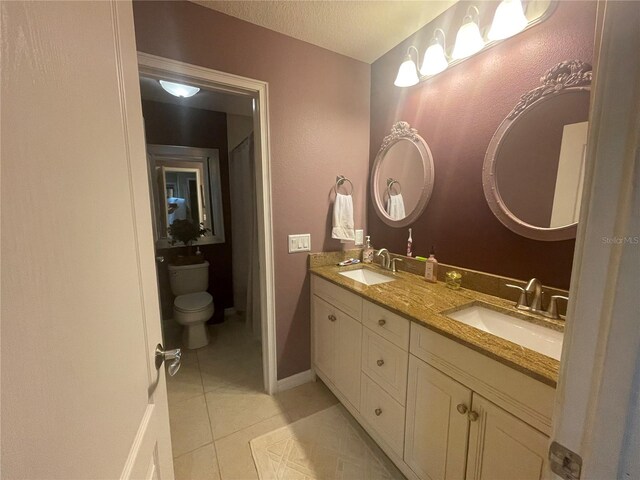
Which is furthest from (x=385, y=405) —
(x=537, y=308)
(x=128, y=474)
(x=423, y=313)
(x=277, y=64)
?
(x=277, y=64)

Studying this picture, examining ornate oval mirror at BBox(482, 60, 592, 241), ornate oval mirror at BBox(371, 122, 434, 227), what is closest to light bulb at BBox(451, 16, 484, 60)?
ornate oval mirror at BBox(482, 60, 592, 241)

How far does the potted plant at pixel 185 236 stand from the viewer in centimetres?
267

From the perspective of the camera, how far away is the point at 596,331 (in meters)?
0.33

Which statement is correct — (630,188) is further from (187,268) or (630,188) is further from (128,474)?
(187,268)

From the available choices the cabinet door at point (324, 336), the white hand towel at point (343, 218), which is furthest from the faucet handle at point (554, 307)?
the white hand towel at point (343, 218)

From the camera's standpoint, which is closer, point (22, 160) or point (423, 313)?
point (22, 160)

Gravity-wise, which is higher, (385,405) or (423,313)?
(423,313)

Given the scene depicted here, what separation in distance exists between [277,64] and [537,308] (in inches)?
75.3

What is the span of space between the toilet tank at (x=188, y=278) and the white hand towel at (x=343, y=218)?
1560 millimetres

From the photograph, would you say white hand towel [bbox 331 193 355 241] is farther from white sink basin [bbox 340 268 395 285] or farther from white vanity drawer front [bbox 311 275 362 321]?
white vanity drawer front [bbox 311 275 362 321]

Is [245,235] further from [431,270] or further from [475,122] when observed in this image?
[475,122]

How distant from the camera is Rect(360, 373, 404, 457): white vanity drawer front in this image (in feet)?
3.94

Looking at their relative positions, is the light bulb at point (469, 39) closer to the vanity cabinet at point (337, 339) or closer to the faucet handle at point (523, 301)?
the faucet handle at point (523, 301)

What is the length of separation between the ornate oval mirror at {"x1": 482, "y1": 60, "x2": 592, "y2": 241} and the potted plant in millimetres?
2595
